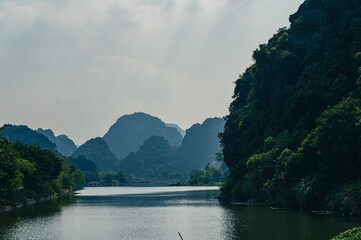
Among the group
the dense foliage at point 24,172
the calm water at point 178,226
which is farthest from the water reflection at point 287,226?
the dense foliage at point 24,172

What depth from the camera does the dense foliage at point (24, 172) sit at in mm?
64750

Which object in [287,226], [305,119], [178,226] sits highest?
[305,119]

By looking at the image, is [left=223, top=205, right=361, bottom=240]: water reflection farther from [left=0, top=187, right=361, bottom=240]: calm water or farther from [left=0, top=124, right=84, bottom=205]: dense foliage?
[left=0, top=124, right=84, bottom=205]: dense foliage

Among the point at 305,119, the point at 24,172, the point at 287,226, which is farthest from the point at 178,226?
the point at 24,172

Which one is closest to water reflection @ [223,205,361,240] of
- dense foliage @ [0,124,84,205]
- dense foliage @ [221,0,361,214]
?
dense foliage @ [221,0,361,214]

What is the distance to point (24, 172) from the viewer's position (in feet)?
286

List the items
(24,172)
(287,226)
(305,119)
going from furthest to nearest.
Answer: (24,172)
(305,119)
(287,226)

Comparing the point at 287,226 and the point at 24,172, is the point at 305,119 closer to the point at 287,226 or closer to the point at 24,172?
the point at 287,226

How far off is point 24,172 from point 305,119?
2277 inches

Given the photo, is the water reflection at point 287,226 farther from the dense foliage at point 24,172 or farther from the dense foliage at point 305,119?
the dense foliage at point 24,172

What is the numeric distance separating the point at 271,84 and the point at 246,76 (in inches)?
1124

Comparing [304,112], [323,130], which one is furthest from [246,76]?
[323,130]

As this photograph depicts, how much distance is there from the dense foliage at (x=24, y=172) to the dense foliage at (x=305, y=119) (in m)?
40.4

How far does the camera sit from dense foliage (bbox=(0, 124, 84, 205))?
6475 centimetres
